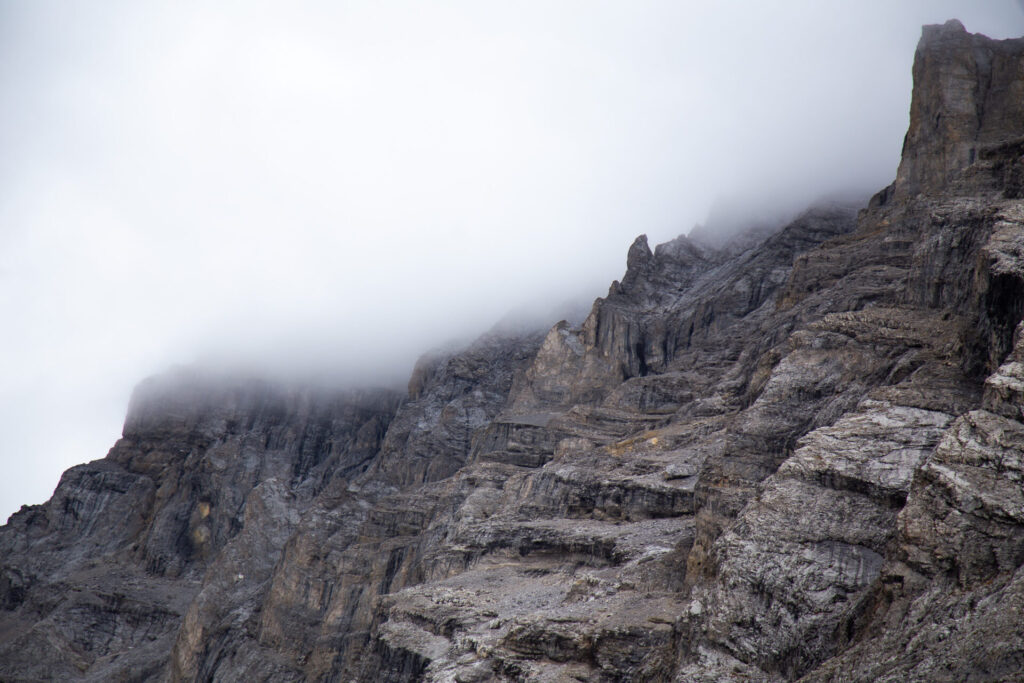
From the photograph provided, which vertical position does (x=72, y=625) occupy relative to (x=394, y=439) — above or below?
below

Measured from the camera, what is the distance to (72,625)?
146 m

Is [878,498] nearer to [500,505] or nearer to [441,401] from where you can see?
[500,505]

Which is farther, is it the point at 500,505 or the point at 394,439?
the point at 394,439

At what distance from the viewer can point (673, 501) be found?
6819 centimetres

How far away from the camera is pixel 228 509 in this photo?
179m

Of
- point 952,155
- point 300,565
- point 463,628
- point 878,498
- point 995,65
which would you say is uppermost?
point 995,65

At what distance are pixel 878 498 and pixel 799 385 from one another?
63.8ft

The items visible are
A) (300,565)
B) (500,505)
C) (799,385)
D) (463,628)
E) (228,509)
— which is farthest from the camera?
(228,509)

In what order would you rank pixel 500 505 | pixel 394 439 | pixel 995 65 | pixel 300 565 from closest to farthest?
pixel 500 505 → pixel 995 65 → pixel 300 565 → pixel 394 439

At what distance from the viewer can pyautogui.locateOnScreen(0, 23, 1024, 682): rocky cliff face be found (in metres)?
26.0

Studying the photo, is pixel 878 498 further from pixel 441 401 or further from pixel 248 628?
pixel 441 401

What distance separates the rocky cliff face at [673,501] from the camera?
85.4ft

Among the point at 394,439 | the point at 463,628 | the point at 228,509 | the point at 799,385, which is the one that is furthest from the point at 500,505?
the point at 228,509

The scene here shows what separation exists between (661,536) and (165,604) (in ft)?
391
